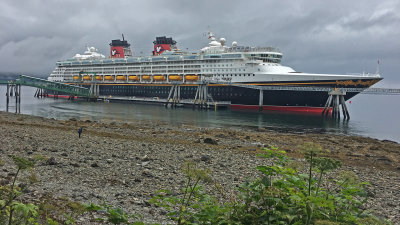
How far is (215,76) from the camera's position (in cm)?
5988

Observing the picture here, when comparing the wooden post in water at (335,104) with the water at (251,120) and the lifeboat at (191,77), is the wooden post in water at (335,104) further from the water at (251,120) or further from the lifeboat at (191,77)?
the lifeboat at (191,77)

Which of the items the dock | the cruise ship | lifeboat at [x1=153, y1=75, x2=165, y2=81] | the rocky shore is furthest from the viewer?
lifeboat at [x1=153, y1=75, x2=165, y2=81]

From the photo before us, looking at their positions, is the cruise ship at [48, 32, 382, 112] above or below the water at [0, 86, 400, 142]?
above

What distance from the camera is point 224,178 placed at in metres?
10.2

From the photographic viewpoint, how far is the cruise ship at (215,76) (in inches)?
1898

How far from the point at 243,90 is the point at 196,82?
384 inches

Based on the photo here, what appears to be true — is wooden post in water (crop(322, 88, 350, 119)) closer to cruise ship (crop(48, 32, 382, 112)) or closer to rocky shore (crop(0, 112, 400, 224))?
cruise ship (crop(48, 32, 382, 112))

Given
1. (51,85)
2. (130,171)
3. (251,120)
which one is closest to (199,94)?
(251,120)

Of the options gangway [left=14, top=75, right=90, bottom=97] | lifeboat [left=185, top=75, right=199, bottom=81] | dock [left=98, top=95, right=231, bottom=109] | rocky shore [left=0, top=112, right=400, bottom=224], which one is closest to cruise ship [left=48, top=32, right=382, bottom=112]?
lifeboat [left=185, top=75, right=199, bottom=81]

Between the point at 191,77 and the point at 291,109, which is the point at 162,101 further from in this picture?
the point at 291,109

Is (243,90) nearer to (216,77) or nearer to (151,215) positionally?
(216,77)

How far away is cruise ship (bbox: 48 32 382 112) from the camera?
158 feet

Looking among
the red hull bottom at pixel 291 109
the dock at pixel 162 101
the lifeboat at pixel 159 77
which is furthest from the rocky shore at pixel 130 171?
the lifeboat at pixel 159 77

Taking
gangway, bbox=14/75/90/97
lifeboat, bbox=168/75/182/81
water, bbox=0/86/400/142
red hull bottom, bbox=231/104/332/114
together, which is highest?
lifeboat, bbox=168/75/182/81
